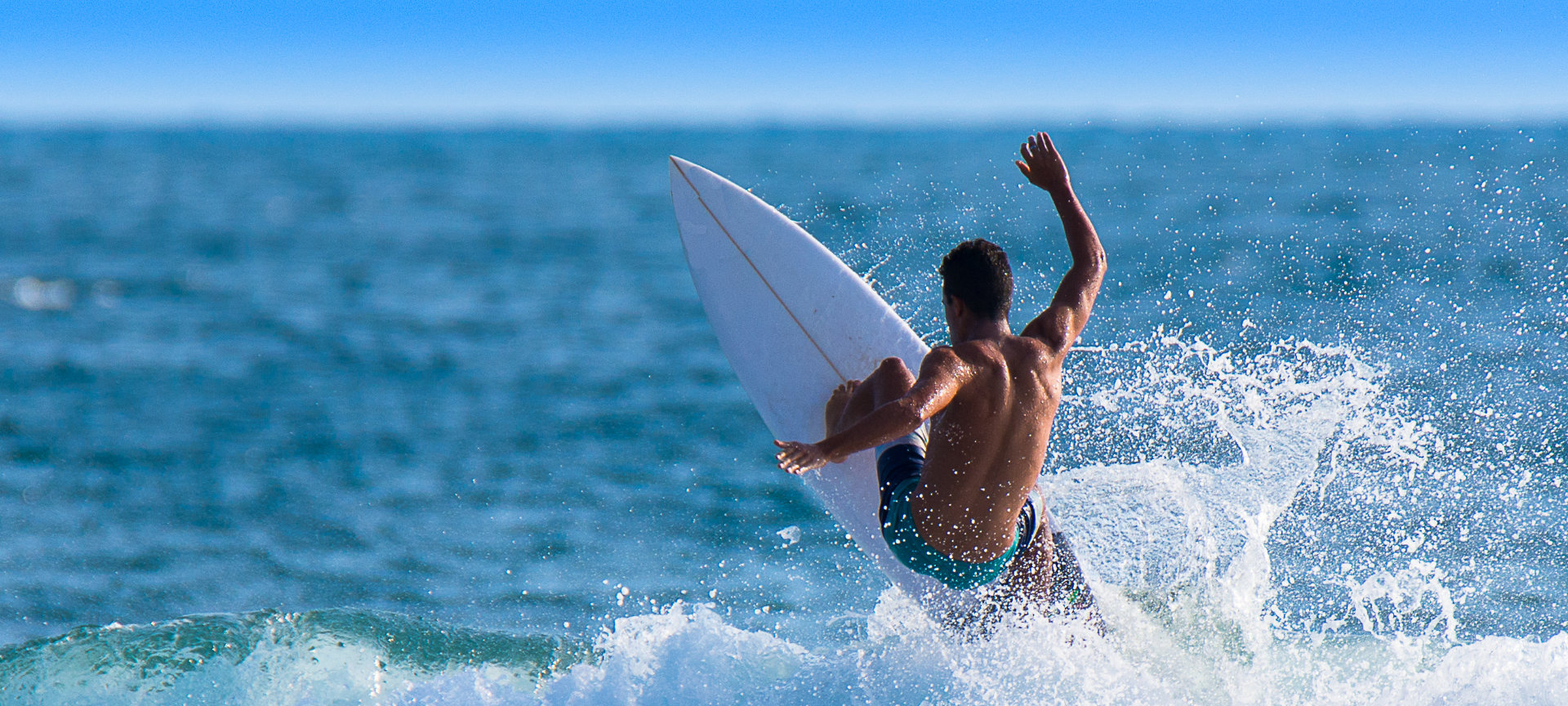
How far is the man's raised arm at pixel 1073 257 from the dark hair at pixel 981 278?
180 mm

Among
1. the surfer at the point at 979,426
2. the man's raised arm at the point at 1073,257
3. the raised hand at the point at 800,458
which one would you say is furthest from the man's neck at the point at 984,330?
the raised hand at the point at 800,458

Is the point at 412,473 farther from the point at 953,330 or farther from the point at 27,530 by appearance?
the point at 953,330

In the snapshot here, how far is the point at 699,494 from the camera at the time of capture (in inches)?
369

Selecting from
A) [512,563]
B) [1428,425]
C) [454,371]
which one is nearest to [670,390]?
[454,371]

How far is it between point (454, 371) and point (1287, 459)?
34.1 feet

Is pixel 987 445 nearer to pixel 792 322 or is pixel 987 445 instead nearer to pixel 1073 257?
pixel 1073 257

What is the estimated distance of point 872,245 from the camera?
811 inches

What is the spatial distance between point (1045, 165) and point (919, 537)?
156 centimetres

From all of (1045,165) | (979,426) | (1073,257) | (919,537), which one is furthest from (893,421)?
(1045,165)

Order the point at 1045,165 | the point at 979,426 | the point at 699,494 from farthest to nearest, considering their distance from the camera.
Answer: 1. the point at 699,494
2. the point at 1045,165
3. the point at 979,426

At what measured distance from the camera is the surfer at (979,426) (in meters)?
3.94

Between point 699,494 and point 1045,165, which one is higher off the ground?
point 1045,165

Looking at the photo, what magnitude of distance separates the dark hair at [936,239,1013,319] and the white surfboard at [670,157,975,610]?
1365mm

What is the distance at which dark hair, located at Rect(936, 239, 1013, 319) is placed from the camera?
165 inches
